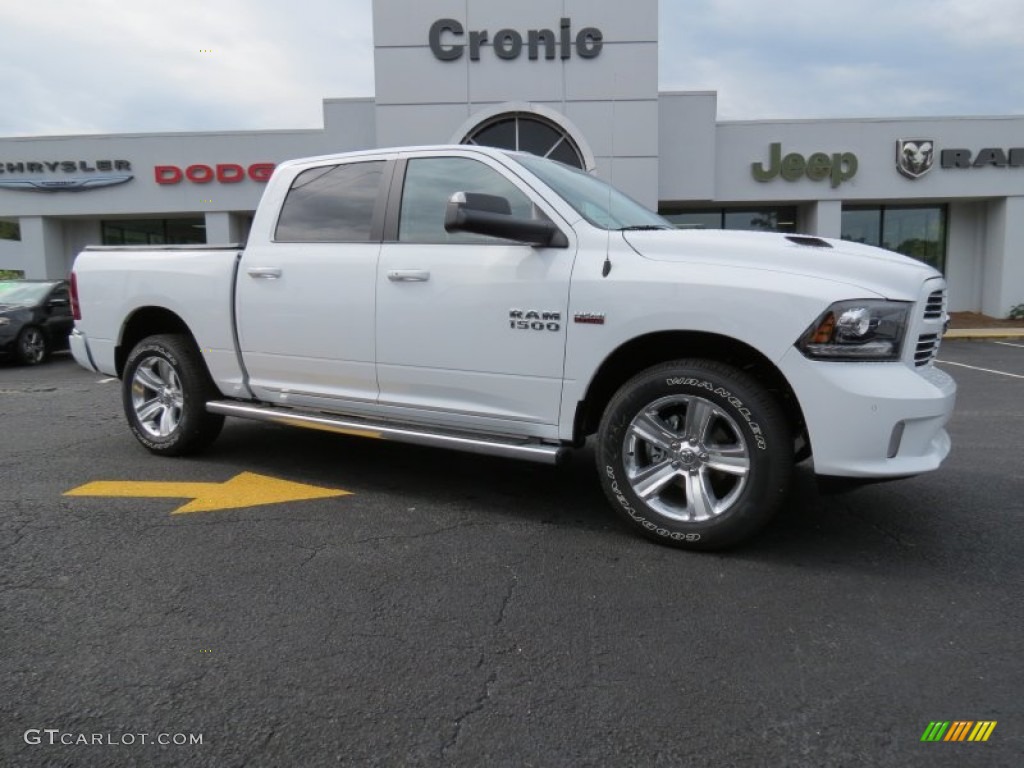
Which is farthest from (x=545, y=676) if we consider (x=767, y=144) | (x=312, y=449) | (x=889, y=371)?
(x=767, y=144)

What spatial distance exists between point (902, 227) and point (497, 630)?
74.6 ft

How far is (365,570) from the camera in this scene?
10.9ft

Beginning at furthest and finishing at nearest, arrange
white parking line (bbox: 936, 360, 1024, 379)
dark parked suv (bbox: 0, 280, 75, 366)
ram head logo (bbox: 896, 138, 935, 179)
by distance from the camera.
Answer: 1. ram head logo (bbox: 896, 138, 935, 179)
2. dark parked suv (bbox: 0, 280, 75, 366)
3. white parking line (bbox: 936, 360, 1024, 379)

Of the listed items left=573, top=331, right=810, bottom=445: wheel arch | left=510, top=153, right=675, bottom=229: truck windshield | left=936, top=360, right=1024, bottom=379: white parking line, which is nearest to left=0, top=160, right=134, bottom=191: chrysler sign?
left=510, top=153, right=675, bottom=229: truck windshield

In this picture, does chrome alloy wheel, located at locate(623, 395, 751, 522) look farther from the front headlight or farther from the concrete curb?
the concrete curb

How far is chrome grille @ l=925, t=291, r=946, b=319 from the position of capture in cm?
Answer: 327

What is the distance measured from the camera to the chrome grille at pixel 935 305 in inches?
129

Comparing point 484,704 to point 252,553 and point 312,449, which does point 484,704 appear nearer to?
point 252,553

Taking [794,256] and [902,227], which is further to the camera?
[902,227]

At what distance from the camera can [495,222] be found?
3.46m

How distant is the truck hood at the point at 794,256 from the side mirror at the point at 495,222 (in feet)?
1.26

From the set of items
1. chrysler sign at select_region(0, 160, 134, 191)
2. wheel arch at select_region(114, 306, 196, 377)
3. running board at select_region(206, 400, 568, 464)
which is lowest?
running board at select_region(206, 400, 568, 464)

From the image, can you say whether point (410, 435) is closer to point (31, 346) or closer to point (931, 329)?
point (931, 329)

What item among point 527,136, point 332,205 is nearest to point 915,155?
point 527,136
